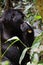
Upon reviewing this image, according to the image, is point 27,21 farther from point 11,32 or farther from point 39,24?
point 39,24

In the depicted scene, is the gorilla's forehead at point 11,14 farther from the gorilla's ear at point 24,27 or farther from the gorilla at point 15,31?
the gorilla's ear at point 24,27

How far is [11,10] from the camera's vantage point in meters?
2.65

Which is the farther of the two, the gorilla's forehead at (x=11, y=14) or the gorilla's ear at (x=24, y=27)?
the gorilla's forehead at (x=11, y=14)

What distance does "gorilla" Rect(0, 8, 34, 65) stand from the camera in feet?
8.38

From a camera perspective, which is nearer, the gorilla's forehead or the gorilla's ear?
the gorilla's ear

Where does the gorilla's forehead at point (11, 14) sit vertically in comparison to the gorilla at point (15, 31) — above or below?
above

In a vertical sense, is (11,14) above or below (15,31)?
above

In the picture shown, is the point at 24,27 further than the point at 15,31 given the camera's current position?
No

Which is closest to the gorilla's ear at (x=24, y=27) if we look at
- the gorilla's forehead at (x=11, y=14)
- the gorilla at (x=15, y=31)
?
the gorilla at (x=15, y=31)

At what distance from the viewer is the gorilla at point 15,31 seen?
2553mm

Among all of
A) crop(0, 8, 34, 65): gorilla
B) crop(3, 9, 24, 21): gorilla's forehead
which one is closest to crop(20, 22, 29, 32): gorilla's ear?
crop(0, 8, 34, 65): gorilla

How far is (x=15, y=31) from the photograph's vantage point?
272 centimetres

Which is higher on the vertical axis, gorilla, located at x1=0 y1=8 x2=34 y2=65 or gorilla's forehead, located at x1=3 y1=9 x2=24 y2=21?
gorilla's forehead, located at x1=3 y1=9 x2=24 y2=21

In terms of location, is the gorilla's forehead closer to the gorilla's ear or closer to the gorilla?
the gorilla
